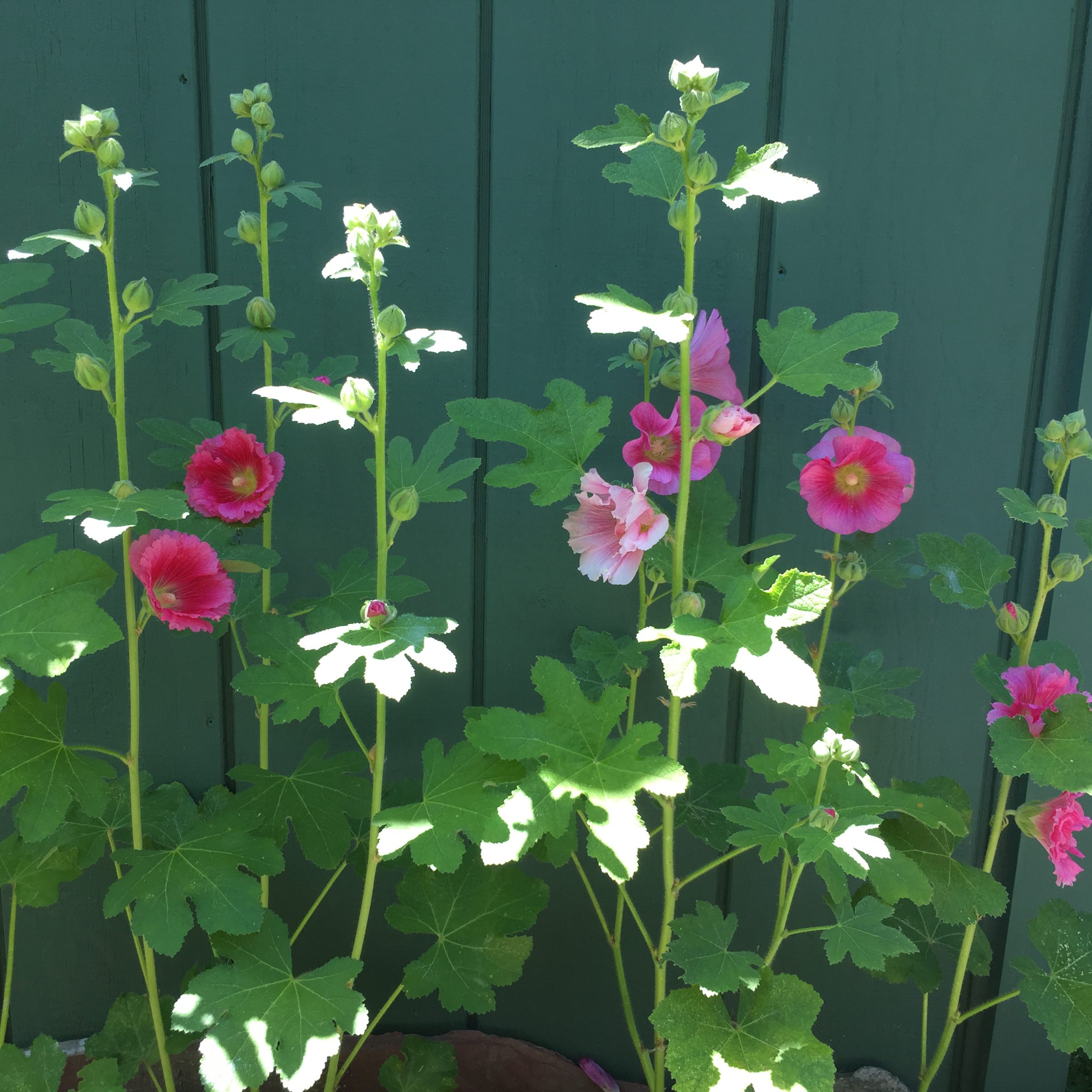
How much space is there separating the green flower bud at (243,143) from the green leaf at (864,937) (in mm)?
1103

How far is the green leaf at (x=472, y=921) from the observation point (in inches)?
47.0

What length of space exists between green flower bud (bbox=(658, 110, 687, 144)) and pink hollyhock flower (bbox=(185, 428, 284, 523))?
558 mm

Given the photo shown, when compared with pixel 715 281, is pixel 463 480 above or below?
below

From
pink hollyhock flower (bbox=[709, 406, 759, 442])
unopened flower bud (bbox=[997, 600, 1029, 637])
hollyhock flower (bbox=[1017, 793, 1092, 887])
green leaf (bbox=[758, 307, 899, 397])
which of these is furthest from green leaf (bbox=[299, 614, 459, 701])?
hollyhock flower (bbox=[1017, 793, 1092, 887])

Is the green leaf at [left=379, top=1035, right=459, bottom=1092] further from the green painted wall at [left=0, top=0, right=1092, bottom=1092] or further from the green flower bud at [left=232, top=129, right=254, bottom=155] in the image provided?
the green flower bud at [left=232, top=129, right=254, bottom=155]

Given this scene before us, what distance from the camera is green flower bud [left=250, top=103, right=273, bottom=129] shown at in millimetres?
1092

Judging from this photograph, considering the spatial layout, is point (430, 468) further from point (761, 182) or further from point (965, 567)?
point (965, 567)

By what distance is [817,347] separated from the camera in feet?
3.28

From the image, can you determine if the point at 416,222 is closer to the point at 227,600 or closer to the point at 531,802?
the point at 227,600

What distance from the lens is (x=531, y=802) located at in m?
0.93

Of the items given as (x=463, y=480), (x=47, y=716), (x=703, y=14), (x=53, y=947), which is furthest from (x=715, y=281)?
Result: (x=53, y=947)

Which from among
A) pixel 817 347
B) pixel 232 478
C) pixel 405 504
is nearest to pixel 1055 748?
pixel 817 347

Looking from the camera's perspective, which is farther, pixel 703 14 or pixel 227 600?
pixel 703 14

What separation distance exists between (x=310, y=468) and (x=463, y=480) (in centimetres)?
22
